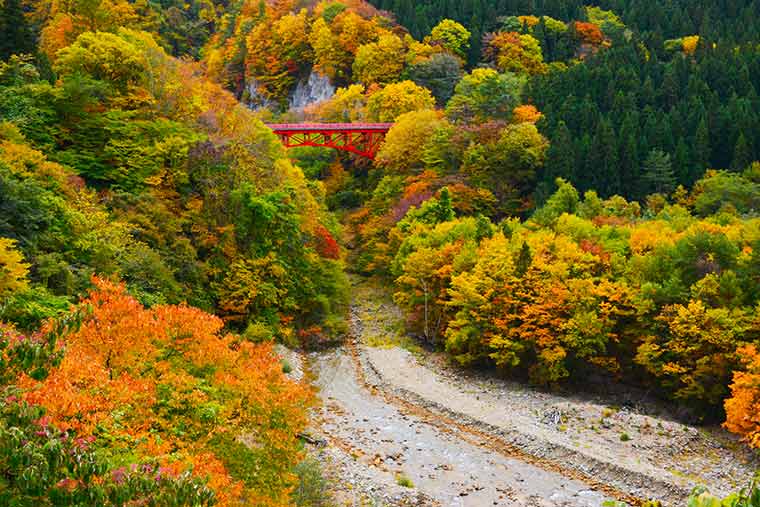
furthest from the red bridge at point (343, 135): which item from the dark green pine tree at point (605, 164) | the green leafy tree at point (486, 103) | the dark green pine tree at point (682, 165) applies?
the dark green pine tree at point (682, 165)

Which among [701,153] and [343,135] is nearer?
[701,153]

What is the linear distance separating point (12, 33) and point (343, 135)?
27.0m

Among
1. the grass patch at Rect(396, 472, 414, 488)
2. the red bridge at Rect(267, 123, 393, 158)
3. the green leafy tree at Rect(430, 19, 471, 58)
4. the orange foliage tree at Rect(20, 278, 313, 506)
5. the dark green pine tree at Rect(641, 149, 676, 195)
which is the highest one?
the green leafy tree at Rect(430, 19, 471, 58)

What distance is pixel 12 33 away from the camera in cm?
3350

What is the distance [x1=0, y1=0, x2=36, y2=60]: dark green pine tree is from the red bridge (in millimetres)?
20049

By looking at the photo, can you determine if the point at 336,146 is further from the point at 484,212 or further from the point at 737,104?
the point at 737,104

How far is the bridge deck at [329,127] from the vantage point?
50969 mm

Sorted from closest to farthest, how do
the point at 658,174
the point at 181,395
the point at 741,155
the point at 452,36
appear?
the point at 181,395, the point at 741,155, the point at 658,174, the point at 452,36

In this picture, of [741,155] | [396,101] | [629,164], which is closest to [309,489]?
[629,164]

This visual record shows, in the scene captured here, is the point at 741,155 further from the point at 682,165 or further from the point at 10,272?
the point at 10,272

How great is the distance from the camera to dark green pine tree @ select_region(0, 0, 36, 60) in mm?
33219

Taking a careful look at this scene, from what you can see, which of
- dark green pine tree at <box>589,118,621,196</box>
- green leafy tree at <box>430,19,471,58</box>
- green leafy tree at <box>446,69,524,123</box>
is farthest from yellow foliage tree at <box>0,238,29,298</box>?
green leafy tree at <box>430,19,471,58</box>

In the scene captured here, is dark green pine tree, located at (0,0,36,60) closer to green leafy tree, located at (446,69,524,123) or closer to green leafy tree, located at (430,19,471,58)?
green leafy tree, located at (446,69,524,123)

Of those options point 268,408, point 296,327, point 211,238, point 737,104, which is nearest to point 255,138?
point 211,238
